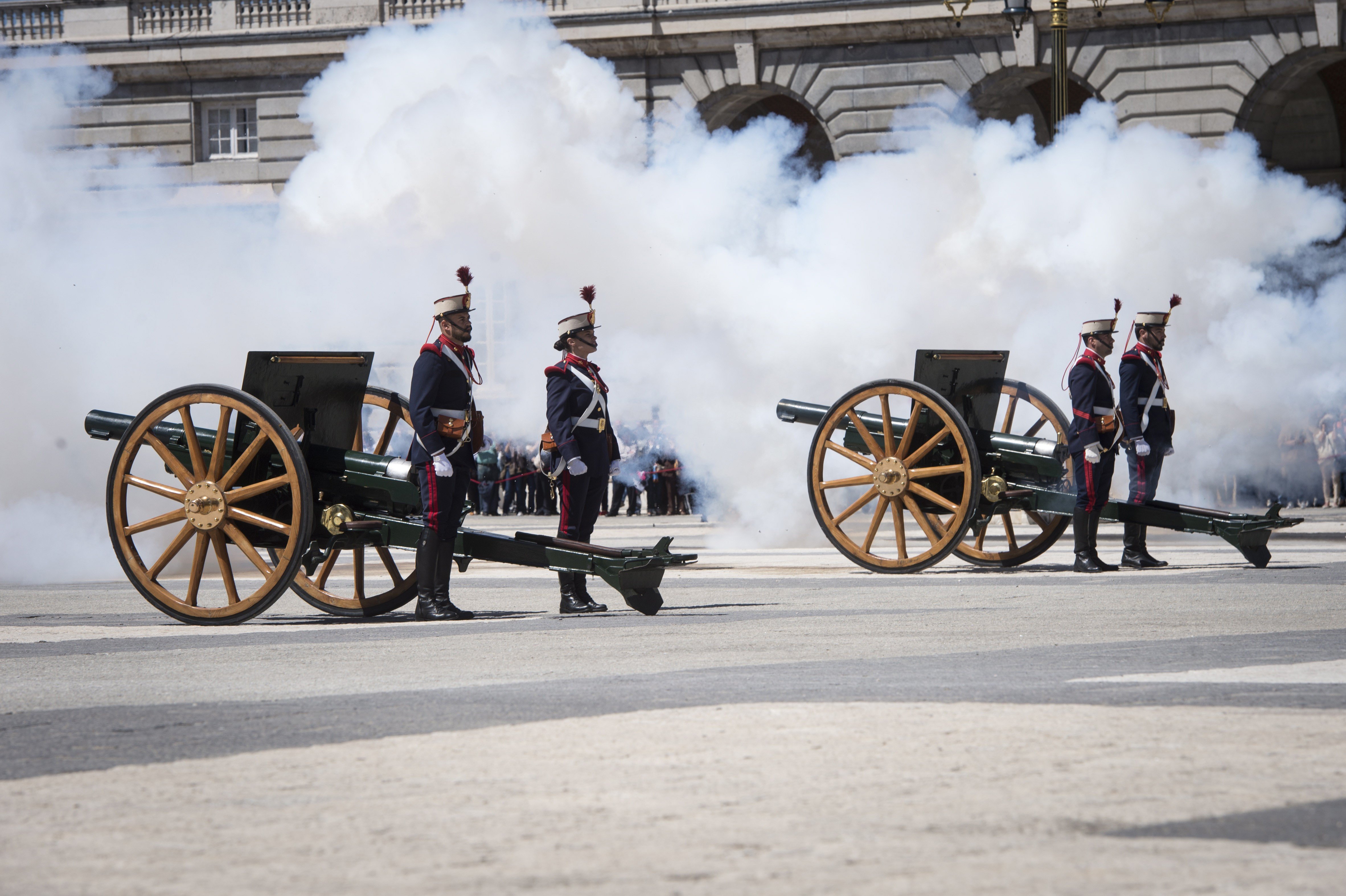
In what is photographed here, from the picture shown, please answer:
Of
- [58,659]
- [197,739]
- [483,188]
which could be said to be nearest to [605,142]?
[483,188]

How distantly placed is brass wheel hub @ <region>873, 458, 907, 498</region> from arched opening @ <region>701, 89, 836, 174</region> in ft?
47.5

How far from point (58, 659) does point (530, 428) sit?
958cm

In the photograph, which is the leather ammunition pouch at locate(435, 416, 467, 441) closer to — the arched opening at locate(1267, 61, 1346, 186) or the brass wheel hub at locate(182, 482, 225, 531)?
the brass wheel hub at locate(182, 482, 225, 531)

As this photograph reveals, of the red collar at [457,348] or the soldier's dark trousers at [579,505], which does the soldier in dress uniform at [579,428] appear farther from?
the red collar at [457,348]

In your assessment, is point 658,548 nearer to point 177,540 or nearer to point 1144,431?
point 177,540

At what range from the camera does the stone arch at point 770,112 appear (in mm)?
26766

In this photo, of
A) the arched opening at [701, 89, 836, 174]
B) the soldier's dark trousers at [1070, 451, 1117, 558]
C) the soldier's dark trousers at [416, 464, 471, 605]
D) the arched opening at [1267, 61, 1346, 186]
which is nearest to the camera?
the soldier's dark trousers at [416, 464, 471, 605]

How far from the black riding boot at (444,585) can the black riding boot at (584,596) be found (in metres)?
0.59

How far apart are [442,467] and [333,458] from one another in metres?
0.68

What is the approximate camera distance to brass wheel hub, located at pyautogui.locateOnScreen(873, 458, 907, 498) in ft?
40.1

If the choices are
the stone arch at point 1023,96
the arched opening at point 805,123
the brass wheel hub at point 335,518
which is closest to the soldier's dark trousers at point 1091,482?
the brass wheel hub at point 335,518

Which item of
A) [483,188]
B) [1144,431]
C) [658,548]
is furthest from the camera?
[483,188]

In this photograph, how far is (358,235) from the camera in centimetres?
1694

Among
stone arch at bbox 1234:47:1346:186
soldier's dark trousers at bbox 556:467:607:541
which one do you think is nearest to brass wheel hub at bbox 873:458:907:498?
soldier's dark trousers at bbox 556:467:607:541
